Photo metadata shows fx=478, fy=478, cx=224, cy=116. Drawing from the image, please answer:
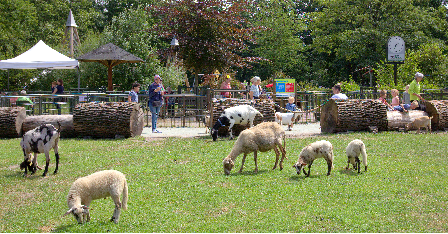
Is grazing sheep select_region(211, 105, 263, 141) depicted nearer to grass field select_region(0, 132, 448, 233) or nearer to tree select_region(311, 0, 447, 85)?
grass field select_region(0, 132, 448, 233)

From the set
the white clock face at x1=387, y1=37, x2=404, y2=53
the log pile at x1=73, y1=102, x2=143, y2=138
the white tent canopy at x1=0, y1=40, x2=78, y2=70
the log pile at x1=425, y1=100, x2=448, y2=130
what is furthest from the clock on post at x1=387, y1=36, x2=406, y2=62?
the white tent canopy at x1=0, y1=40, x2=78, y2=70

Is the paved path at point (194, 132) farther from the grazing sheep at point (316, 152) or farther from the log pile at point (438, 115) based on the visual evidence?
the grazing sheep at point (316, 152)

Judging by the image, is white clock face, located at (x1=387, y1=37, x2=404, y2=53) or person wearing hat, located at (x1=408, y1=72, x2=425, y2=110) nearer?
person wearing hat, located at (x1=408, y1=72, x2=425, y2=110)

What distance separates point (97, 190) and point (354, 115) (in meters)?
10.1

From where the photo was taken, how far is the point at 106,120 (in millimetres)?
14281

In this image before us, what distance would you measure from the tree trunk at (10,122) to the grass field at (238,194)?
306cm

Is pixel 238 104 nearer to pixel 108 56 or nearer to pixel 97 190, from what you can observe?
pixel 108 56

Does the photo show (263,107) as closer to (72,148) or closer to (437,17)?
(72,148)

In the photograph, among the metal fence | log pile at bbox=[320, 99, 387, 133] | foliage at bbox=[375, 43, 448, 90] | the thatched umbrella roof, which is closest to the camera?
log pile at bbox=[320, 99, 387, 133]

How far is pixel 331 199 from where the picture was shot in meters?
7.21

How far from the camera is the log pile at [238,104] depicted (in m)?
14.2

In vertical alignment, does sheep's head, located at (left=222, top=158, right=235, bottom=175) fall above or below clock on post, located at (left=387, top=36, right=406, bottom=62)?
below

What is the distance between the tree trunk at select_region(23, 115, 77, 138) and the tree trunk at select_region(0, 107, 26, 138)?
0.80 ft

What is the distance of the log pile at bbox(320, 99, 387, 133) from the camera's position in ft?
48.1
